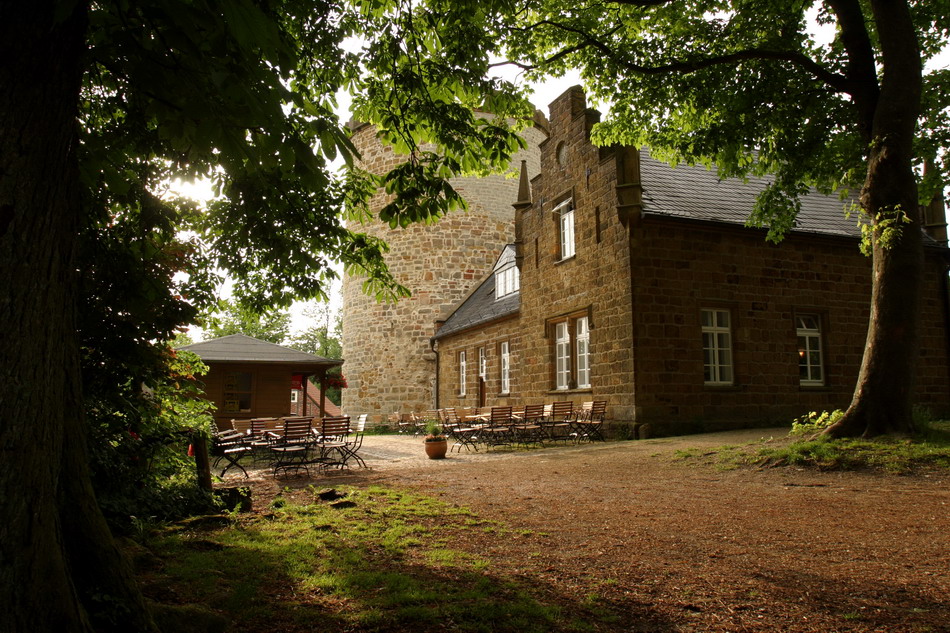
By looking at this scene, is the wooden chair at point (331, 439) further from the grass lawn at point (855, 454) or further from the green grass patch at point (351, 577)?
the grass lawn at point (855, 454)

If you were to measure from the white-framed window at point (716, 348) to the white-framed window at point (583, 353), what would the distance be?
271 cm

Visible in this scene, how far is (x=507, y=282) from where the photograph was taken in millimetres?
22172

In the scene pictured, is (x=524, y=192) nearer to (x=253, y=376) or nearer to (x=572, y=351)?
(x=572, y=351)

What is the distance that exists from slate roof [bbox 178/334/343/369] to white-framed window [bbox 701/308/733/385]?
1004 centimetres

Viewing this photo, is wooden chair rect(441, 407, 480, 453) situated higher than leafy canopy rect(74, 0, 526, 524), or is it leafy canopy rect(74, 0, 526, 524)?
leafy canopy rect(74, 0, 526, 524)

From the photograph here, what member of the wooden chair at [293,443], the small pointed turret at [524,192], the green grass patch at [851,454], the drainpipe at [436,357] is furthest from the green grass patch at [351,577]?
the drainpipe at [436,357]

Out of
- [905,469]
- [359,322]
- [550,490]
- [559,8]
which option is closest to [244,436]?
[550,490]

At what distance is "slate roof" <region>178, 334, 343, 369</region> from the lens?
1858 centimetres

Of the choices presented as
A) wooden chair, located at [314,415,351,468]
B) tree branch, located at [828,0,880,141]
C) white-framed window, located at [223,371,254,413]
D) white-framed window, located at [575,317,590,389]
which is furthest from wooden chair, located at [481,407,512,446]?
tree branch, located at [828,0,880,141]

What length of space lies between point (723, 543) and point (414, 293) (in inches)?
865

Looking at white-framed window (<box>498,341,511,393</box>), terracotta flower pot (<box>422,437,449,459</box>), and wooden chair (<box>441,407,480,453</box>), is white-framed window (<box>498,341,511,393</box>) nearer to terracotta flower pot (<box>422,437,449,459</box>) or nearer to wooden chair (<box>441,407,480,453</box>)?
wooden chair (<box>441,407,480,453</box>)

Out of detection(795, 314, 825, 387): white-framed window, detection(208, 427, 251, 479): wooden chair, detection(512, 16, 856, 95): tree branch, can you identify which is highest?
detection(512, 16, 856, 95): tree branch

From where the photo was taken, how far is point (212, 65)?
2.67m

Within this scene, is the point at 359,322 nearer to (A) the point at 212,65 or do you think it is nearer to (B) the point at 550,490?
(B) the point at 550,490
